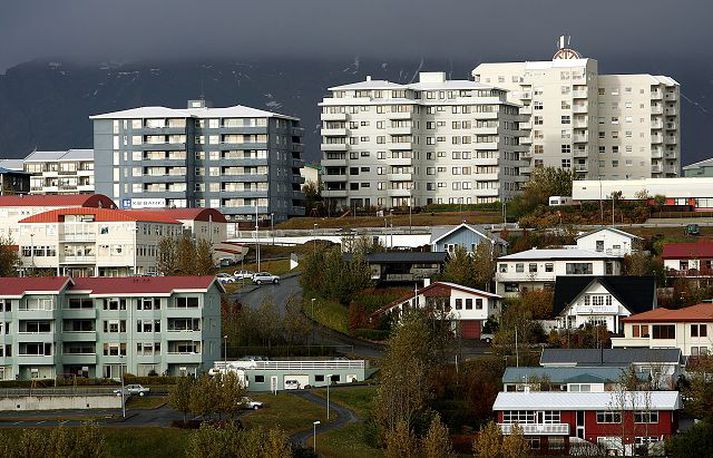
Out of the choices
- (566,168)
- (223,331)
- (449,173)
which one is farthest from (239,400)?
(566,168)

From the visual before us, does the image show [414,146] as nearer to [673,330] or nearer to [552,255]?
[552,255]

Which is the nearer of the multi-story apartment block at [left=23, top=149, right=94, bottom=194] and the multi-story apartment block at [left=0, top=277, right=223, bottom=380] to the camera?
the multi-story apartment block at [left=0, top=277, right=223, bottom=380]

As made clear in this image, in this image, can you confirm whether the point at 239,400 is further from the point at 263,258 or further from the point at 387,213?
the point at 387,213

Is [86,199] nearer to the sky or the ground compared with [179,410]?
nearer to the sky

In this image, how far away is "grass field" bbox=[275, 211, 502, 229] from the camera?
443ft

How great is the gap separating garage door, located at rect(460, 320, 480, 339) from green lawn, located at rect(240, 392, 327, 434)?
17890mm

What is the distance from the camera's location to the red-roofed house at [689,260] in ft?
335

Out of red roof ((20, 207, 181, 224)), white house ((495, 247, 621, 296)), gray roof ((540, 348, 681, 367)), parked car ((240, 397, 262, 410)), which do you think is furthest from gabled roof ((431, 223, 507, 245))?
parked car ((240, 397, 262, 410))

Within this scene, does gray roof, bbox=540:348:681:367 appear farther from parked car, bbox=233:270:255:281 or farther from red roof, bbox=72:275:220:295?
parked car, bbox=233:270:255:281

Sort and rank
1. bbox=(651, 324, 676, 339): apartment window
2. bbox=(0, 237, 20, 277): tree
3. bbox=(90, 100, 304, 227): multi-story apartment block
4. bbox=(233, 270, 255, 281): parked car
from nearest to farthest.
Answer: bbox=(651, 324, 676, 339): apartment window → bbox=(0, 237, 20, 277): tree → bbox=(233, 270, 255, 281): parked car → bbox=(90, 100, 304, 227): multi-story apartment block

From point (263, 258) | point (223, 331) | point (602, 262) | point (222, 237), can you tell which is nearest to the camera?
point (223, 331)

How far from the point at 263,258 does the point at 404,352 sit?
44.2 meters

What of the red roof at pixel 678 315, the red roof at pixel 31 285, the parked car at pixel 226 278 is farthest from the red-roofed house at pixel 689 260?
the red roof at pixel 31 285

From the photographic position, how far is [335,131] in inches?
6088
